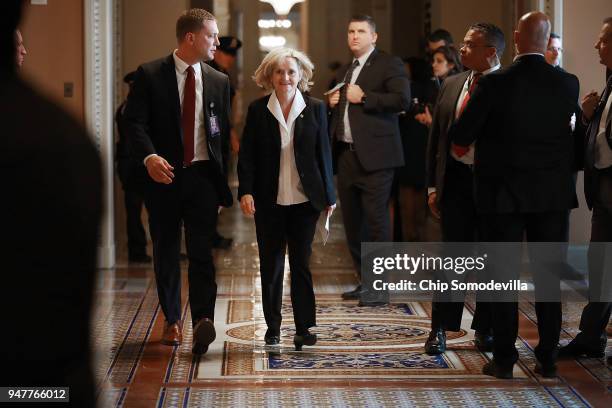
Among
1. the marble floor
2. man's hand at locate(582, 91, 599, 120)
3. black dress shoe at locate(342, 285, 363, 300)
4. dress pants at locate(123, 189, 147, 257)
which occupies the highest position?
man's hand at locate(582, 91, 599, 120)

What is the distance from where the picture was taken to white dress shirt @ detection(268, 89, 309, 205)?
5512 millimetres

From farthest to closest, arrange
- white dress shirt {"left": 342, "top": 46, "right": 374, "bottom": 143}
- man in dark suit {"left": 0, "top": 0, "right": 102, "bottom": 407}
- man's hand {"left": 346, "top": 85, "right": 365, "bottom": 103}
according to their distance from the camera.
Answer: white dress shirt {"left": 342, "top": 46, "right": 374, "bottom": 143}, man's hand {"left": 346, "top": 85, "right": 365, "bottom": 103}, man in dark suit {"left": 0, "top": 0, "right": 102, "bottom": 407}

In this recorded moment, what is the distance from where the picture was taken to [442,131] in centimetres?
541

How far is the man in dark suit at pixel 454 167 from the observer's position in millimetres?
5230

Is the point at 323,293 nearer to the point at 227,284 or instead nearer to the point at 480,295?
the point at 227,284

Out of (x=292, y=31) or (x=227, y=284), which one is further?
(x=292, y=31)

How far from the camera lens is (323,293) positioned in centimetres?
757

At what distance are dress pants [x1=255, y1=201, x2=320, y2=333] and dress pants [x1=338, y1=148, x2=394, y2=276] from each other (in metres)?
1.49

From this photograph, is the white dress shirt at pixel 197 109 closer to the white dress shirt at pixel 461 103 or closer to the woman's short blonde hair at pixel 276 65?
the woman's short blonde hair at pixel 276 65

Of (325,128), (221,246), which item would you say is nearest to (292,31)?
(221,246)

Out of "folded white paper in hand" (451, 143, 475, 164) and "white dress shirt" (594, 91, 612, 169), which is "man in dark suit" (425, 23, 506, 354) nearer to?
"folded white paper in hand" (451, 143, 475, 164)

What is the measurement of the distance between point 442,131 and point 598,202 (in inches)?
32.8

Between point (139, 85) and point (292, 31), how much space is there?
28.9 metres

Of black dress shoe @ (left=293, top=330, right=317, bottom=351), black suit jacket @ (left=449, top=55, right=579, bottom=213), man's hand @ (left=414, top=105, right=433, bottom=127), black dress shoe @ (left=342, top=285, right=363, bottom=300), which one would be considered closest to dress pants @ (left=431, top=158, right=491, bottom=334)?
black suit jacket @ (left=449, top=55, right=579, bottom=213)
